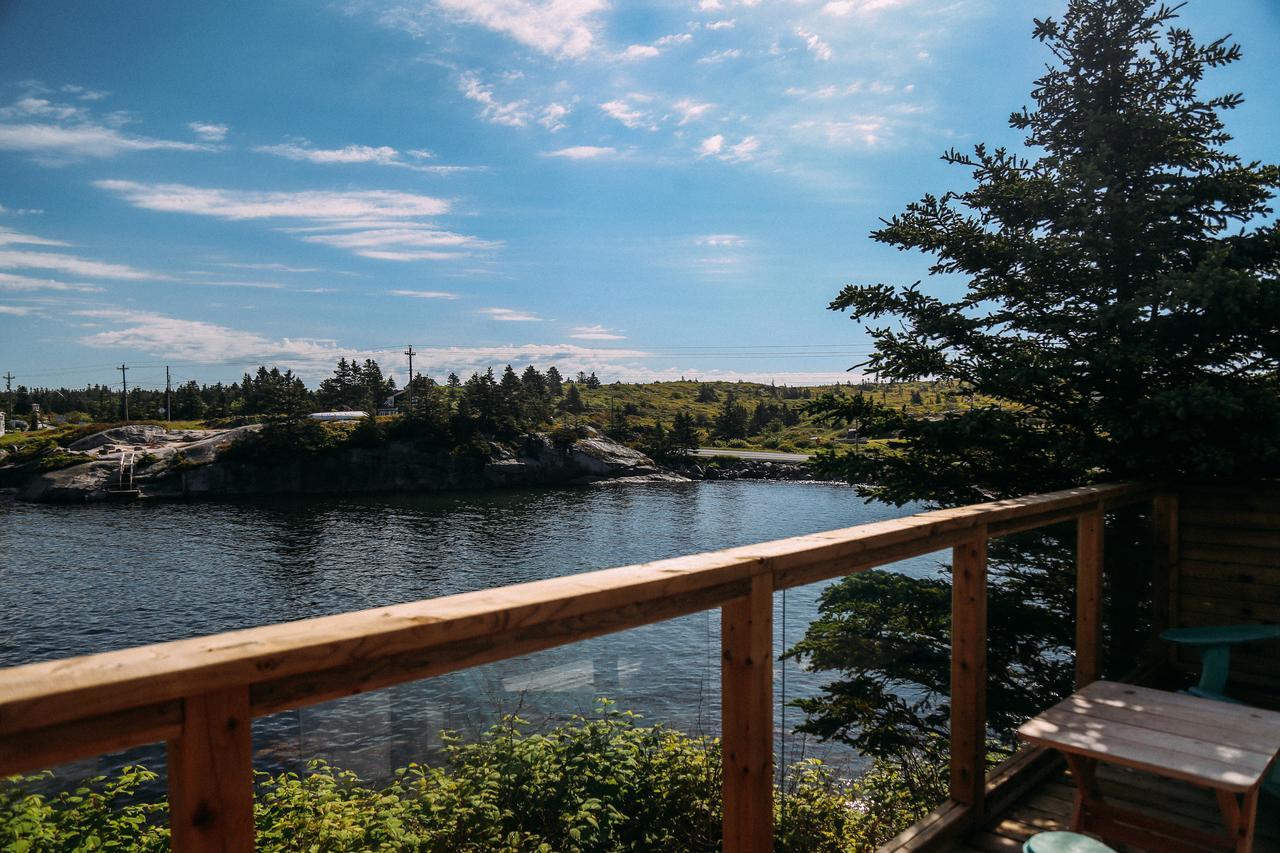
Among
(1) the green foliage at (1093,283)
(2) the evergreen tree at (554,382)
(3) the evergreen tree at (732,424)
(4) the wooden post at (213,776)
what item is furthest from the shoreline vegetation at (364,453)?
(4) the wooden post at (213,776)

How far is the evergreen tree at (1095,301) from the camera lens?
17.9ft

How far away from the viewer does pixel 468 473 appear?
54.5 meters

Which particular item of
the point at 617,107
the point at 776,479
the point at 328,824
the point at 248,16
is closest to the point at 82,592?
the point at 248,16

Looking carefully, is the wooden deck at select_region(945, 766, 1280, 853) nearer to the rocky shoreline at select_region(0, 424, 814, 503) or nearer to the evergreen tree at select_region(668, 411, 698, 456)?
the rocky shoreline at select_region(0, 424, 814, 503)

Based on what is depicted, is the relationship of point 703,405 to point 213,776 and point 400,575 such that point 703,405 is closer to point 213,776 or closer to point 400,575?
point 400,575

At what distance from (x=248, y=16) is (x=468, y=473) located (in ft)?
99.2

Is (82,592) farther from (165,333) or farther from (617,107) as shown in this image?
(165,333)

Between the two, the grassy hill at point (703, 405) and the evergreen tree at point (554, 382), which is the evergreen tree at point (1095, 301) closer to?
the grassy hill at point (703, 405)

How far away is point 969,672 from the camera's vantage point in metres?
2.77

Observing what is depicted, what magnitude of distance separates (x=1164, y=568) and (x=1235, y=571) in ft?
1.18

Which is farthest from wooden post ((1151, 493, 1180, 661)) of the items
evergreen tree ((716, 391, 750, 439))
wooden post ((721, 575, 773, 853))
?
evergreen tree ((716, 391, 750, 439))

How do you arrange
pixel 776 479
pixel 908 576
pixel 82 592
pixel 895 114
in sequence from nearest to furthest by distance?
1. pixel 908 576
2. pixel 895 114
3. pixel 82 592
4. pixel 776 479

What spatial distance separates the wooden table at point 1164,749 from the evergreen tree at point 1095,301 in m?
1.45

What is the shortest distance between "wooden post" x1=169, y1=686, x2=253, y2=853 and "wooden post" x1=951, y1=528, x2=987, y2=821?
7.70ft
